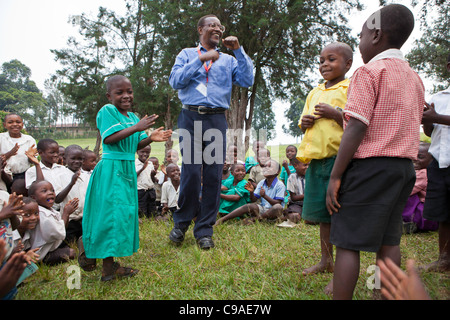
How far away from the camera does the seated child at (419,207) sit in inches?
157

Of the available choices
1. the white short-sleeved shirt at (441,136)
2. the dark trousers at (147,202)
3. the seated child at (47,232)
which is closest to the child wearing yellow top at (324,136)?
the white short-sleeved shirt at (441,136)

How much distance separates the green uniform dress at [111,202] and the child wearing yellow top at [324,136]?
1.38 m

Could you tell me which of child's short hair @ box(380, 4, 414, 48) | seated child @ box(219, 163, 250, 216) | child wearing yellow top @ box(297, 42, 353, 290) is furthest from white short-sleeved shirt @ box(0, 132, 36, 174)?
child's short hair @ box(380, 4, 414, 48)

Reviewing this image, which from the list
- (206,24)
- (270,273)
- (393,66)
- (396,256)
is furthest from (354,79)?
(206,24)

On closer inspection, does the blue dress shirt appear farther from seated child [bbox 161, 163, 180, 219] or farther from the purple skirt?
the purple skirt

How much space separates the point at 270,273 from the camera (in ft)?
8.30

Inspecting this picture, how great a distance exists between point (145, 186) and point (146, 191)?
89mm

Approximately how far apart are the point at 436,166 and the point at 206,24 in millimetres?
2566

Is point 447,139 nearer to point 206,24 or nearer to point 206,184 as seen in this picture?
point 206,184

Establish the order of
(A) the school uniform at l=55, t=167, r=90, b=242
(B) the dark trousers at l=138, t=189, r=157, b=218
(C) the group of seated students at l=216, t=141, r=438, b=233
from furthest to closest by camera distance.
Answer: (B) the dark trousers at l=138, t=189, r=157, b=218 → (C) the group of seated students at l=216, t=141, r=438, b=233 → (A) the school uniform at l=55, t=167, r=90, b=242

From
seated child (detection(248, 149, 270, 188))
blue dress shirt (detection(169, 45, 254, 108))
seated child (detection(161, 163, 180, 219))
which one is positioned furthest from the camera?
seated child (detection(248, 149, 270, 188))

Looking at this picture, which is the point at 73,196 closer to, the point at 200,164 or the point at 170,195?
the point at 170,195

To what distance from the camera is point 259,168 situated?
5.89 meters

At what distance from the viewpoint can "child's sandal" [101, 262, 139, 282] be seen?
2477 millimetres
